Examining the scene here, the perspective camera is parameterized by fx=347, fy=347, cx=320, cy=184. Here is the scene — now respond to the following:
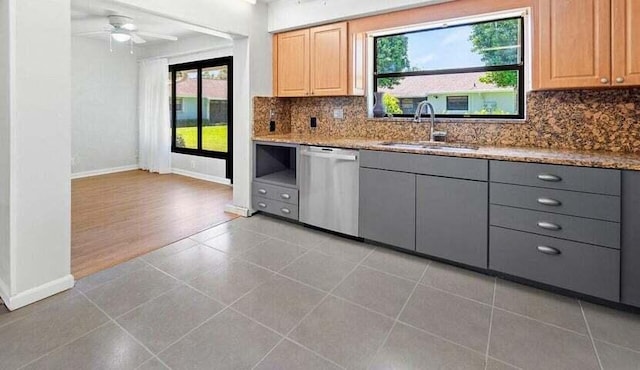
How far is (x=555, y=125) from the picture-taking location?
280cm

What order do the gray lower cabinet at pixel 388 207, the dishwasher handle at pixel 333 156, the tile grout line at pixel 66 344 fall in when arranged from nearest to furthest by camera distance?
1. the tile grout line at pixel 66 344
2. the gray lower cabinet at pixel 388 207
3. the dishwasher handle at pixel 333 156

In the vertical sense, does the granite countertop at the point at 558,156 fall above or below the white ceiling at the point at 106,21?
below

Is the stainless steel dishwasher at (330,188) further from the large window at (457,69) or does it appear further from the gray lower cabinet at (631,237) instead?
the gray lower cabinet at (631,237)

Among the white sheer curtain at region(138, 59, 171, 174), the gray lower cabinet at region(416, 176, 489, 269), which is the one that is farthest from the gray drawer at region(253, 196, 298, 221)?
the white sheer curtain at region(138, 59, 171, 174)

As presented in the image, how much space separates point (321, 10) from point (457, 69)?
1509 mm

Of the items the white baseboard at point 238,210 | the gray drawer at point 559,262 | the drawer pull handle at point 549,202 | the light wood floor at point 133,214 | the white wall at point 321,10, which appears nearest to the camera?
the gray drawer at point 559,262

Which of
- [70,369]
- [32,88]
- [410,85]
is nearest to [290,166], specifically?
[410,85]

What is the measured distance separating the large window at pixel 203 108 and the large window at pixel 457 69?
120 inches

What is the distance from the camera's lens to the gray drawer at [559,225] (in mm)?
2074

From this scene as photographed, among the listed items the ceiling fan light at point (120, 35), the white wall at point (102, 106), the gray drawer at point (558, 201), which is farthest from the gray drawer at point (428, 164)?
the white wall at point (102, 106)

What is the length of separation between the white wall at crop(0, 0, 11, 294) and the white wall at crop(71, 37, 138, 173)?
462 centimetres

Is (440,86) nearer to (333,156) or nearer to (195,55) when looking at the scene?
(333,156)

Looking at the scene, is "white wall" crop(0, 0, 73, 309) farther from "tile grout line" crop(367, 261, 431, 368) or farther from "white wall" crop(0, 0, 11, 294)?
"tile grout line" crop(367, 261, 431, 368)

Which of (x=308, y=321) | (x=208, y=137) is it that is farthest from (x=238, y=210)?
(x=208, y=137)
